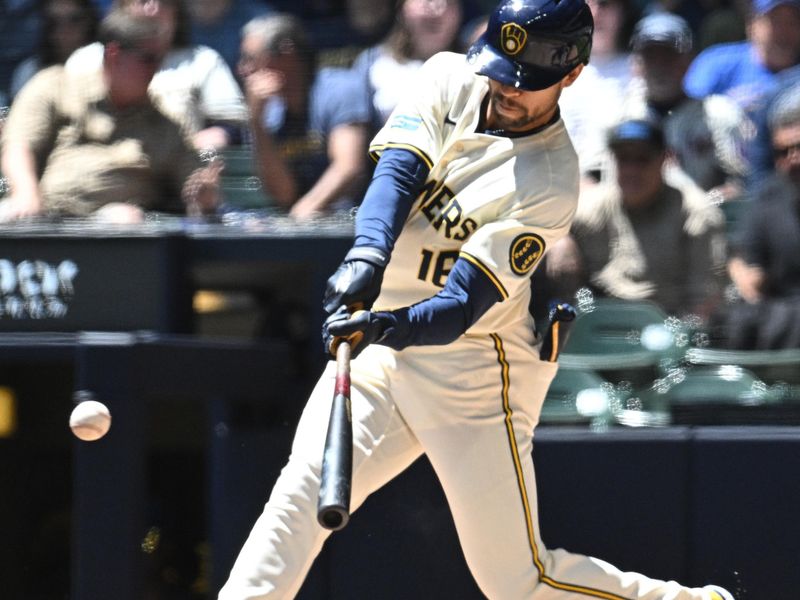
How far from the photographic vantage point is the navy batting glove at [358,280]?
2.80 metres

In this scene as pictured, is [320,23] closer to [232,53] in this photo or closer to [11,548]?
[232,53]

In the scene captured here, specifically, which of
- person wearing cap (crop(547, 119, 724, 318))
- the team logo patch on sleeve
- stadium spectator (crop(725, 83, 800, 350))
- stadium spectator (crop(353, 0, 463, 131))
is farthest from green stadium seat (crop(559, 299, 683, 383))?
stadium spectator (crop(353, 0, 463, 131))

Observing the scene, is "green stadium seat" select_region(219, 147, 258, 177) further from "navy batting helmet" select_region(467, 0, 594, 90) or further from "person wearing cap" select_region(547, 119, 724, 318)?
"navy batting helmet" select_region(467, 0, 594, 90)

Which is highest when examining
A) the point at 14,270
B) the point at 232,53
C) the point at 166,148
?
the point at 232,53

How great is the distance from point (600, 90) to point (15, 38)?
201 centimetres

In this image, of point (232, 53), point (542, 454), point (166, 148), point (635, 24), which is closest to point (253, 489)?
point (542, 454)

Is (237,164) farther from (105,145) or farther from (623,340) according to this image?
(623,340)

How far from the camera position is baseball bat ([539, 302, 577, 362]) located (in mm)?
3266

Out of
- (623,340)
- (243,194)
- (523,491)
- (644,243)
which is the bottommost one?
(523,491)

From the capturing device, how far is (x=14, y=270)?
371 centimetres

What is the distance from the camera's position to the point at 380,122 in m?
4.49

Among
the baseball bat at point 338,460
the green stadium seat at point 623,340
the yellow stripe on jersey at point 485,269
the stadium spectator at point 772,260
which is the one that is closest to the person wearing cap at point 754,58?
the stadium spectator at point 772,260

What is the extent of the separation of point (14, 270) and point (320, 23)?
1.50 metres

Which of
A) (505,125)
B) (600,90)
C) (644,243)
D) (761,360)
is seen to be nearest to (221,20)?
(600,90)
